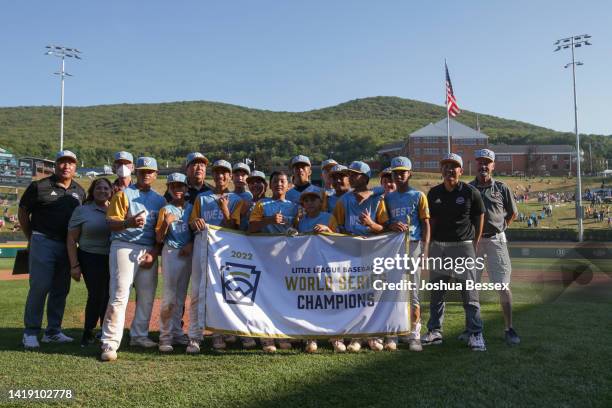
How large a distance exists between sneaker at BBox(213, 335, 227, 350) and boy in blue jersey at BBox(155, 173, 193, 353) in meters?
0.47

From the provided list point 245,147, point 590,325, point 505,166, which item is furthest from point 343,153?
point 590,325

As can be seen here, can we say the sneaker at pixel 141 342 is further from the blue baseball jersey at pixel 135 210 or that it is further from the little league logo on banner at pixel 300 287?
the blue baseball jersey at pixel 135 210

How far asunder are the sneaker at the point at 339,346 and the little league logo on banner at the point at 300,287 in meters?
0.14

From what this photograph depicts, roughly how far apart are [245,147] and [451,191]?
129079mm

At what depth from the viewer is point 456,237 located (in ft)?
19.0

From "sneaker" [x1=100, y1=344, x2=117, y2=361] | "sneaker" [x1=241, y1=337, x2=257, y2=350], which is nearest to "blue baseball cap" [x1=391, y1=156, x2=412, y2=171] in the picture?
"sneaker" [x1=241, y1=337, x2=257, y2=350]

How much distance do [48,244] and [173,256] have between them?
5.25 ft

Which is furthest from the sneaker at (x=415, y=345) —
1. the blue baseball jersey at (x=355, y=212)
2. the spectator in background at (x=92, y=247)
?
the spectator in background at (x=92, y=247)

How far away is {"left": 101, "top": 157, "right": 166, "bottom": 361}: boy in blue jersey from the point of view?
543cm

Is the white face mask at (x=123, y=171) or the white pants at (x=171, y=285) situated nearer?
the white pants at (x=171, y=285)

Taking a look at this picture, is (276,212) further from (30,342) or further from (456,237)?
(30,342)

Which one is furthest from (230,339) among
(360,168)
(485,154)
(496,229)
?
(485,154)

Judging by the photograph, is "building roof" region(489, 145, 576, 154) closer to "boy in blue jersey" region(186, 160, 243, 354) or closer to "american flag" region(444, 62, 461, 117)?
"american flag" region(444, 62, 461, 117)

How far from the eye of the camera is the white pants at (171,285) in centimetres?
570
